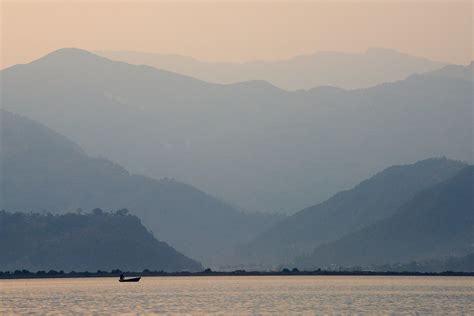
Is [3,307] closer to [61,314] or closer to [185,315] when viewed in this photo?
[61,314]

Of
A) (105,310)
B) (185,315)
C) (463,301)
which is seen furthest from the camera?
(463,301)

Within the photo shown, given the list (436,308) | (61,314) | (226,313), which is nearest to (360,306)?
(436,308)

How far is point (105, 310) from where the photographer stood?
17500 cm

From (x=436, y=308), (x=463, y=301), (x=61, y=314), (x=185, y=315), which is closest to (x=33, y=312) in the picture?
(x=61, y=314)

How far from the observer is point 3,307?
610 ft

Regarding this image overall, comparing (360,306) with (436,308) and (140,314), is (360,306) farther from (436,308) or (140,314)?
(140,314)

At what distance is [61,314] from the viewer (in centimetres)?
16712

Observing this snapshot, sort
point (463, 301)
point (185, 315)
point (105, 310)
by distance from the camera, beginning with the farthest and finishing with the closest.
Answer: point (463, 301)
point (105, 310)
point (185, 315)

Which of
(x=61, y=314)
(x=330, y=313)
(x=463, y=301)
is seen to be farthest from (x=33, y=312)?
(x=463, y=301)

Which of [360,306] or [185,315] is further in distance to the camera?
[360,306]

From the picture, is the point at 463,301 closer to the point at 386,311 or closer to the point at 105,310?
the point at 386,311

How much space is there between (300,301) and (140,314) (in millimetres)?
41073

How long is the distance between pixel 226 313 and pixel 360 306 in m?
26.7

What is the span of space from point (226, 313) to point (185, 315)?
5.71 m
